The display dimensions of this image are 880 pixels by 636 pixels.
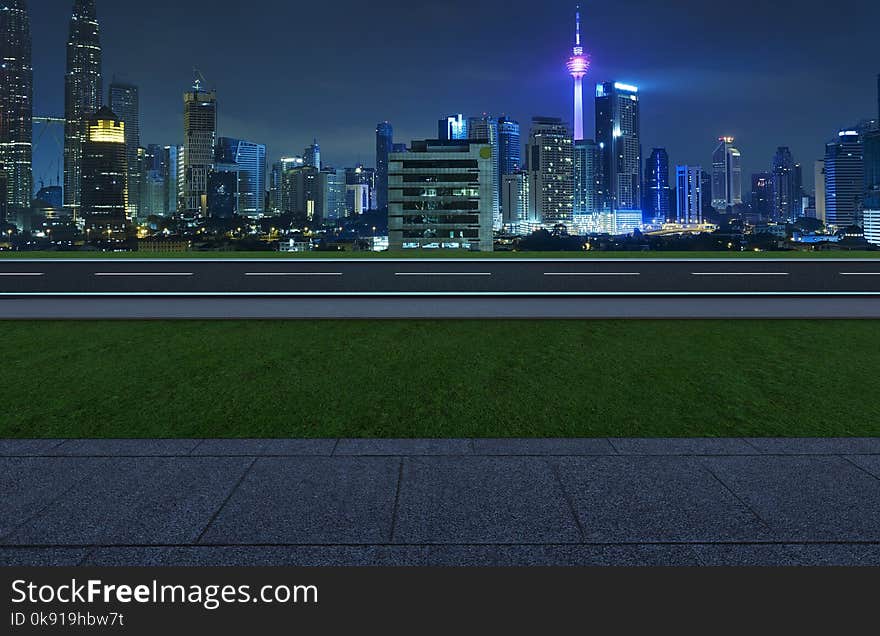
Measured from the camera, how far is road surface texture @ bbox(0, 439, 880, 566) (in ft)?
15.3

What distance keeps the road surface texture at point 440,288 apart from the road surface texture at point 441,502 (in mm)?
6789

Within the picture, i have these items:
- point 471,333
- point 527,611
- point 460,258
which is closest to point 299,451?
point 527,611

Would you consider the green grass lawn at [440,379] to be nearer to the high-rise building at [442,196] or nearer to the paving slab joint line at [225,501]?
the paving slab joint line at [225,501]

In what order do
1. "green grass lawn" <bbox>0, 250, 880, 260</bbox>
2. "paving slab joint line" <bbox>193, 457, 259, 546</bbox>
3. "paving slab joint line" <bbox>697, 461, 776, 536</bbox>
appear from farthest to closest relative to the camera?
1. "green grass lawn" <bbox>0, 250, 880, 260</bbox>
2. "paving slab joint line" <bbox>697, 461, 776, 536</bbox>
3. "paving slab joint line" <bbox>193, 457, 259, 546</bbox>

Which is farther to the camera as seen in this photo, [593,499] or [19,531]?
[593,499]

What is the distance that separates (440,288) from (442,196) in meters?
154

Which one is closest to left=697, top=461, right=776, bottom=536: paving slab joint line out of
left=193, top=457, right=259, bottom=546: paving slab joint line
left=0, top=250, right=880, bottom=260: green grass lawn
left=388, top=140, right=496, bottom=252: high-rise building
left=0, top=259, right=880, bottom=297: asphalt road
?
left=193, top=457, right=259, bottom=546: paving slab joint line

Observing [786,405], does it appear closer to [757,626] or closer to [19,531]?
[757,626]

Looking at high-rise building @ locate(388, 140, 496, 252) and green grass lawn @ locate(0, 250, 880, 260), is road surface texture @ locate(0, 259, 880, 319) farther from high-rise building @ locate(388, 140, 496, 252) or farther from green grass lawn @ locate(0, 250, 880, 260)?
high-rise building @ locate(388, 140, 496, 252)

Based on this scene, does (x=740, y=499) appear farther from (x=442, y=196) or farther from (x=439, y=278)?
(x=442, y=196)

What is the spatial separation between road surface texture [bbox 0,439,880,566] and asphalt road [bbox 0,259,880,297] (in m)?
10.4

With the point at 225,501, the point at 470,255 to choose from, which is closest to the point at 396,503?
the point at 225,501

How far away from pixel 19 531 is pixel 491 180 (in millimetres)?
173294

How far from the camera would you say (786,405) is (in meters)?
8.80
